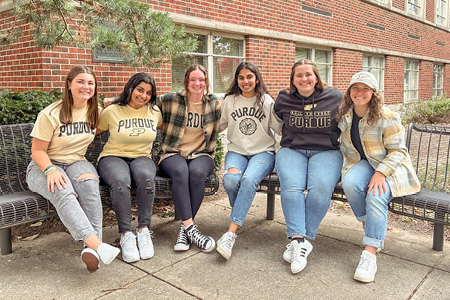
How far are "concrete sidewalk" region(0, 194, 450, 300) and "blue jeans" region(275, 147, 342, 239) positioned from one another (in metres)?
0.29

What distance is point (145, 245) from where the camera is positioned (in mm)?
3035

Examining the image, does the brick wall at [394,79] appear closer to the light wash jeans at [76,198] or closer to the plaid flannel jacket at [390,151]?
the plaid flannel jacket at [390,151]

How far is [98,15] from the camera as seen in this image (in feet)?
11.6

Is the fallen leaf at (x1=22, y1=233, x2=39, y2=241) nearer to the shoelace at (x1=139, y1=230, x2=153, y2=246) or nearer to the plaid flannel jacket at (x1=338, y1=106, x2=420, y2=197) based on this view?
the shoelace at (x1=139, y1=230, x2=153, y2=246)

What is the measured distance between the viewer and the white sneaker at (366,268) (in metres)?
2.63

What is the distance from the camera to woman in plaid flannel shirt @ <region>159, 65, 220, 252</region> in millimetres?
3197

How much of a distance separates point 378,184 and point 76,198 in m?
2.10

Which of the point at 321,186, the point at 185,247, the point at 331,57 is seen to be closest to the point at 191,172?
the point at 185,247

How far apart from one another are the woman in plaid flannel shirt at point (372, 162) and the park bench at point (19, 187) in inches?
46.4

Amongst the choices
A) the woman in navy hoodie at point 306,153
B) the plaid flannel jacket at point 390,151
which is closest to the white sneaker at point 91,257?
the woman in navy hoodie at point 306,153

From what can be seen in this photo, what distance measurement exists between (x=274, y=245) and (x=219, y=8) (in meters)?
5.30

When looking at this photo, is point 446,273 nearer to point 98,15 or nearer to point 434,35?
point 98,15

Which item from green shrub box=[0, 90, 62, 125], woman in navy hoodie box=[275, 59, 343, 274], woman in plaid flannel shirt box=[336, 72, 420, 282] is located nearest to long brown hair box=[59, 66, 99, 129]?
green shrub box=[0, 90, 62, 125]

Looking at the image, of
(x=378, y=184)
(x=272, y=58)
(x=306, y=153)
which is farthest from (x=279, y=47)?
(x=378, y=184)
